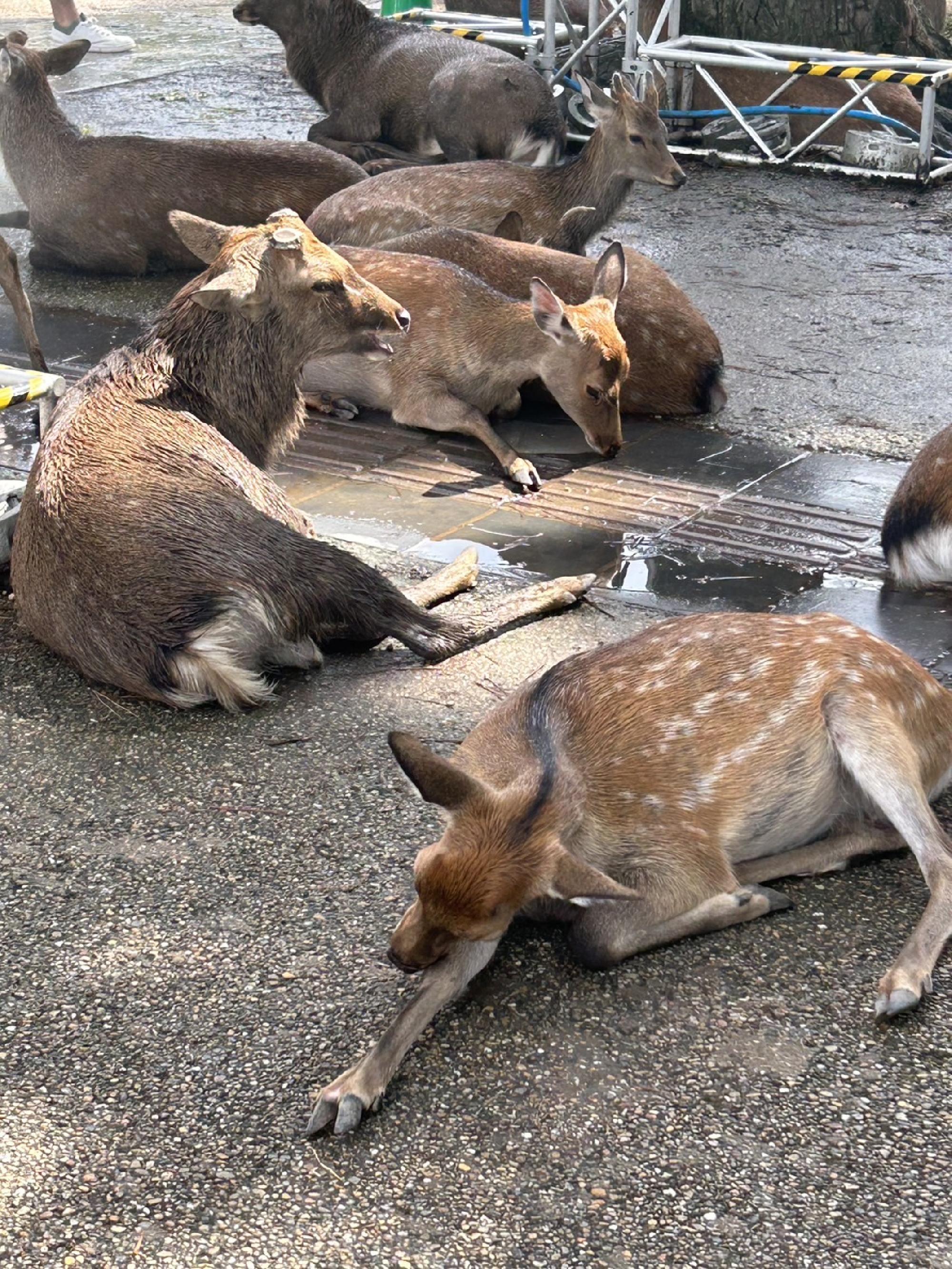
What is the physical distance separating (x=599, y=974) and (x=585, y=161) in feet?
22.0

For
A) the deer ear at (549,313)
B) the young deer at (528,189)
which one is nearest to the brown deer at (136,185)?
the young deer at (528,189)

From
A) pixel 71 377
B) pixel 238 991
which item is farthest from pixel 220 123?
pixel 238 991

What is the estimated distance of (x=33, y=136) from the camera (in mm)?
9180

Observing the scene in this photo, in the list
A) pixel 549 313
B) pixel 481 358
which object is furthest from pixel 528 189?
pixel 549 313

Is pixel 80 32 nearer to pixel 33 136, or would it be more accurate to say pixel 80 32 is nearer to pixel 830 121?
pixel 33 136

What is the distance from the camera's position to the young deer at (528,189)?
8.14 meters

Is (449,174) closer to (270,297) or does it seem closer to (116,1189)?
(270,297)

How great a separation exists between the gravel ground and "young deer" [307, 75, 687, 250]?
4.83 meters

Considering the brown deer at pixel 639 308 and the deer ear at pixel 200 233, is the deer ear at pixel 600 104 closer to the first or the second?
the brown deer at pixel 639 308

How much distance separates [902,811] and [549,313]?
11.9 ft

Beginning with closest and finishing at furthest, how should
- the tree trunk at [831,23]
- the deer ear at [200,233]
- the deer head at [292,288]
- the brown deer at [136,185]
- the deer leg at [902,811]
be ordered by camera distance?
1. the deer leg at [902,811]
2. the deer head at [292,288]
3. the deer ear at [200,233]
4. the brown deer at [136,185]
5. the tree trunk at [831,23]

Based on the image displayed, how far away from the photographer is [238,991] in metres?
3.24

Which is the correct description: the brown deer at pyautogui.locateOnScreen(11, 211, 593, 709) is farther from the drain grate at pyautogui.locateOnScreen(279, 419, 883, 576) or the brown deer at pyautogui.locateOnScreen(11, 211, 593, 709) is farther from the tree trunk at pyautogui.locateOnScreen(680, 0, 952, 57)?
the tree trunk at pyautogui.locateOnScreen(680, 0, 952, 57)

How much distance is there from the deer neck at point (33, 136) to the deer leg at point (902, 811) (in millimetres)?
7112
